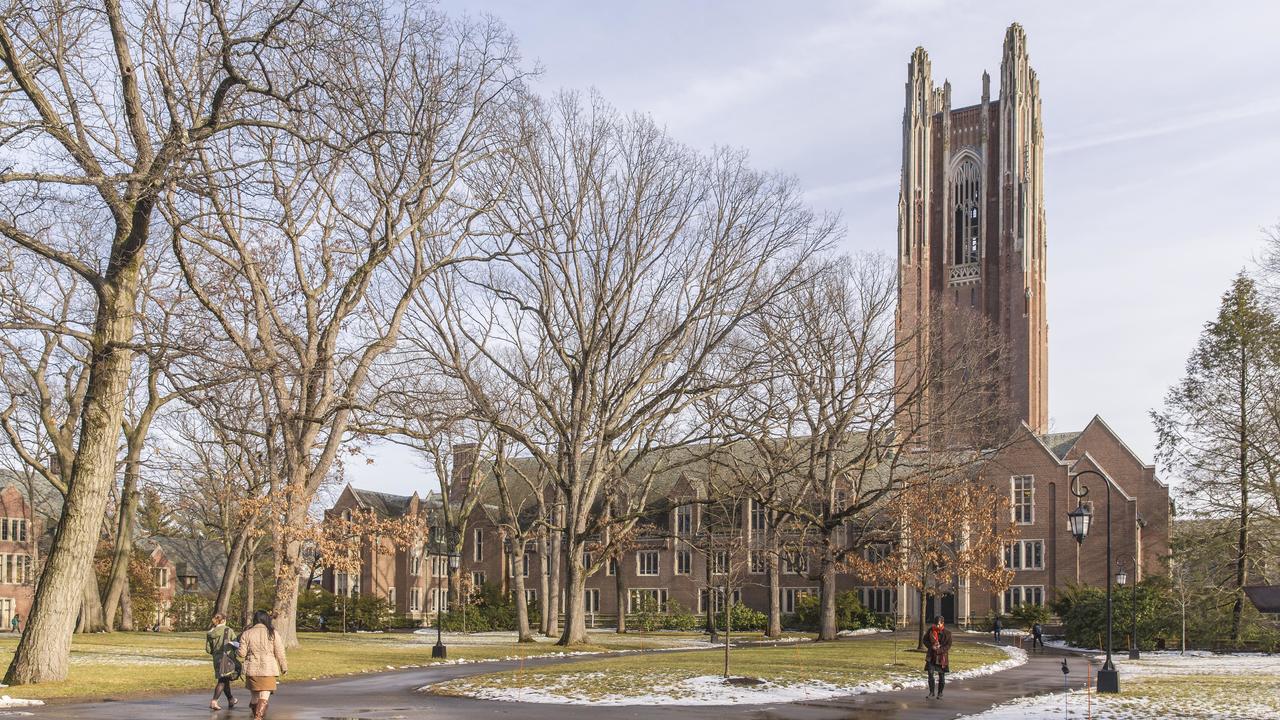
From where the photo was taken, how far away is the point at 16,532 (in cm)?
7750

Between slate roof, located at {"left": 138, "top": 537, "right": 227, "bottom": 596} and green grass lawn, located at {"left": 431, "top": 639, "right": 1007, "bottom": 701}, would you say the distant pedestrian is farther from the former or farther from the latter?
slate roof, located at {"left": 138, "top": 537, "right": 227, "bottom": 596}

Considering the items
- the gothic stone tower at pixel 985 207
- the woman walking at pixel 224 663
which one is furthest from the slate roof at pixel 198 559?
the woman walking at pixel 224 663

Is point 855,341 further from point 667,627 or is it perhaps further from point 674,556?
point 674,556

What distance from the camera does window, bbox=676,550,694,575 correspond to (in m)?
77.3

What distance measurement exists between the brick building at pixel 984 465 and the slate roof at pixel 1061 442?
0.45 feet

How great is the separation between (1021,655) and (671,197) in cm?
1870

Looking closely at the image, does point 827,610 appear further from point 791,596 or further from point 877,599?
point 791,596

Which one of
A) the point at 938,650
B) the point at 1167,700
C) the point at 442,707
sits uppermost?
the point at 938,650

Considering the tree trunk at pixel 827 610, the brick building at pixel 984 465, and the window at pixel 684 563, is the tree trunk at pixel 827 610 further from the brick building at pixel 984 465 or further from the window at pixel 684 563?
the window at pixel 684 563

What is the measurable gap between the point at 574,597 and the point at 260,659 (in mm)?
23485

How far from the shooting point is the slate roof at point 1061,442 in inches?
2822

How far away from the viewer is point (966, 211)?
104m

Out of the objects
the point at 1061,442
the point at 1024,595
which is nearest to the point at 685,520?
the point at 1024,595

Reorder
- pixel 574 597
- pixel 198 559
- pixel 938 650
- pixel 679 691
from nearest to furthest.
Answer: pixel 679 691
pixel 938 650
pixel 574 597
pixel 198 559
